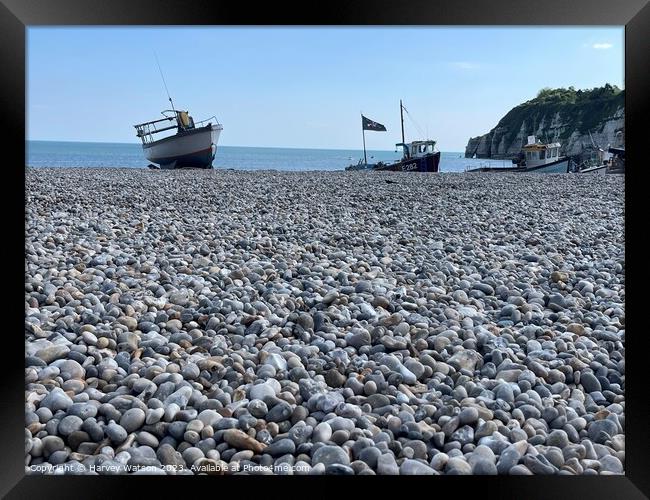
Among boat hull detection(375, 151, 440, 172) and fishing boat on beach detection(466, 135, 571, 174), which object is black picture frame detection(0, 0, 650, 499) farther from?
fishing boat on beach detection(466, 135, 571, 174)

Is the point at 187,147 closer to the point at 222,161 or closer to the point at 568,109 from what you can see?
the point at 222,161

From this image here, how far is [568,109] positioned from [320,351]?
5393cm

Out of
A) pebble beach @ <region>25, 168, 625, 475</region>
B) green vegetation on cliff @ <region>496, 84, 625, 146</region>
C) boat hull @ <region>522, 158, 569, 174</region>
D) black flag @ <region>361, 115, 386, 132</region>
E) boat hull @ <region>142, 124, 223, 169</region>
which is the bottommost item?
pebble beach @ <region>25, 168, 625, 475</region>

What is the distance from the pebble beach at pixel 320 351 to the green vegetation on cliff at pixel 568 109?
136 feet

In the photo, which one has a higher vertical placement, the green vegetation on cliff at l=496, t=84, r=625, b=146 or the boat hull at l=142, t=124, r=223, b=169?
the green vegetation on cliff at l=496, t=84, r=625, b=146

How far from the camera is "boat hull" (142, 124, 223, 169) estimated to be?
2542 centimetres

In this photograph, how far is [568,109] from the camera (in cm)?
5131

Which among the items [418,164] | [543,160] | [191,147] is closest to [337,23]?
[418,164]

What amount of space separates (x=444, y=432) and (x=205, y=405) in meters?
0.90

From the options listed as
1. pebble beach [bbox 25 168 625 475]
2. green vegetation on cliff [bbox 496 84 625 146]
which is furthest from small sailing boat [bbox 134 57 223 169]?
green vegetation on cliff [bbox 496 84 625 146]

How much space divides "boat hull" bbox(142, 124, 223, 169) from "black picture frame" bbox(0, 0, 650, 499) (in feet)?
79.8

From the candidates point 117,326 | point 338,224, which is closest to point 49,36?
point 338,224

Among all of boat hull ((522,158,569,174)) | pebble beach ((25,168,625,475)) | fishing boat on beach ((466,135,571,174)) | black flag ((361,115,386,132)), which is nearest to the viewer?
pebble beach ((25,168,625,475))

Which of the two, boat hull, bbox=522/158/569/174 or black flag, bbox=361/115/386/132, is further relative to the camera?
black flag, bbox=361/115/386/132
